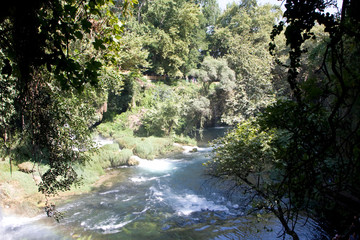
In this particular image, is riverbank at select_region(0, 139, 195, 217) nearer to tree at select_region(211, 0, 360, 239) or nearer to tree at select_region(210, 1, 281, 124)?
tree at select_region(211, 0, 360, 239)

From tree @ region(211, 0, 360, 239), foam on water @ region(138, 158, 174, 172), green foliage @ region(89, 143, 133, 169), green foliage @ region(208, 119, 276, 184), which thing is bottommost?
foam on water @ region(138, 158, 174, 172)

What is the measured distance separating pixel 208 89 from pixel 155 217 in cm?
1700

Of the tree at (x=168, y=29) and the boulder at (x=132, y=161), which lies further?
the tree at (x=168, y=29)

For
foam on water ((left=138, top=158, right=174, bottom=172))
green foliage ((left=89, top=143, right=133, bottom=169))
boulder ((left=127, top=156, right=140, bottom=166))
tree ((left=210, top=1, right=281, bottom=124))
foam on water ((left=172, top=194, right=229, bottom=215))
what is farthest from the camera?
tree ((left=210, top=1, right=281, bottom=124))

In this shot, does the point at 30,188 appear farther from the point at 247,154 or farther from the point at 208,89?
the point at 208,89

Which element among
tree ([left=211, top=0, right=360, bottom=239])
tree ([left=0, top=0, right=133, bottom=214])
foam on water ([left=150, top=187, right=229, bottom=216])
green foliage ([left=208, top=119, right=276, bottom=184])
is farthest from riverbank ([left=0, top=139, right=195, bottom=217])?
tree ([left=211, top=0, right=360, bottom=239])

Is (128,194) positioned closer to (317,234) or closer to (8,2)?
(317,234)

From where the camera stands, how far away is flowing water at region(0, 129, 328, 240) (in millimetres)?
7535

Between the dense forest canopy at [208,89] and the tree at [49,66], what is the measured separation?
2 centimetres

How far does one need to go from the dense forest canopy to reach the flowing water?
114 cm

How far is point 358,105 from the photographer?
90.3 inches

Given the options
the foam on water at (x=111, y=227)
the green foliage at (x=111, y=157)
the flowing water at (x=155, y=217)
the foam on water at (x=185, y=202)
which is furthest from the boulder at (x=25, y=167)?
the foam on water at (x=185, y=202)

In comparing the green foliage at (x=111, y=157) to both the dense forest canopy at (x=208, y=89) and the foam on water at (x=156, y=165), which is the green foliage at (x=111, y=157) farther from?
the dense forest canopy at (x=208, y=89)

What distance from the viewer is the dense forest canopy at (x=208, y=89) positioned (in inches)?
92.0
